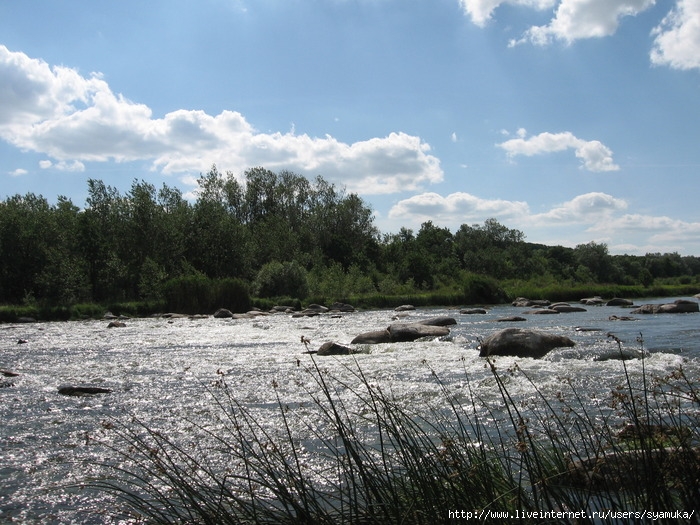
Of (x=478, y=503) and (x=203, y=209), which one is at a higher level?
(x=203, y=209)

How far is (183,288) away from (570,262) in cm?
8479

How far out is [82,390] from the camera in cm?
938

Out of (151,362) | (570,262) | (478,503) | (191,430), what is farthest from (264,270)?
(570,262)

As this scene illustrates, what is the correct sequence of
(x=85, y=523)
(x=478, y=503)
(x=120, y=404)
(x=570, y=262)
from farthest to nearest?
1. (x=570, y=262)
2. (x=120, y=404)
3. (x=85, y=523)
4. (x=478, y=503)

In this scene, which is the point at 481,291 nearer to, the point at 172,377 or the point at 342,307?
the point at 342,307

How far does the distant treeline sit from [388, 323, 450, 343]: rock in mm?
19843

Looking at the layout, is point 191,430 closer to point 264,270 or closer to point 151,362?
point 151,362

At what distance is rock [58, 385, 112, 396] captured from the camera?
930 centimetres

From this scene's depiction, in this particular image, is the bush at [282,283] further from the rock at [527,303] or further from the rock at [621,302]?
the rock at [621,302]

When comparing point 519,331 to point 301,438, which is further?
point 519,331

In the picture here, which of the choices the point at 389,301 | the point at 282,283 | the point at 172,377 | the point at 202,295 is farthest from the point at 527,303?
the point at 172,377

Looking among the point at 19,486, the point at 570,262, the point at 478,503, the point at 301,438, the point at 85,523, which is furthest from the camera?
the point at 570,262

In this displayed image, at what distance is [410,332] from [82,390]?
10210 millimetres

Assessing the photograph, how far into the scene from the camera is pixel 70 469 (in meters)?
5.64
